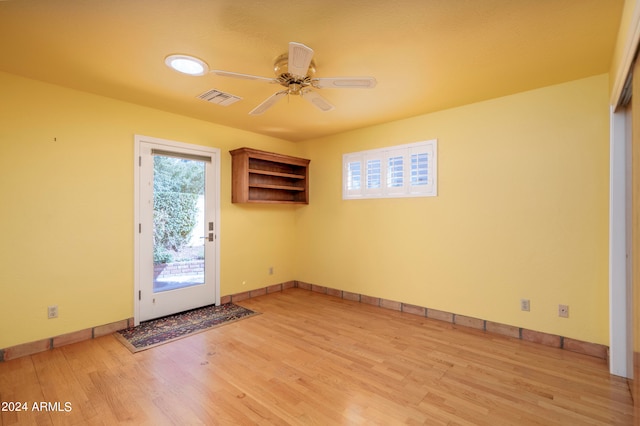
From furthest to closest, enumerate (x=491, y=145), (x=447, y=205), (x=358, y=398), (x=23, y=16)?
(x=447, y=205) → (x=491, y=145) → (x=358, y=398) → (x=23, y=16)

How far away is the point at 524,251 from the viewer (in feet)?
10.2

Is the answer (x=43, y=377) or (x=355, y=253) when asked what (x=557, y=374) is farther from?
(x=43, y=377)

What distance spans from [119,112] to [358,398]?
3.82m

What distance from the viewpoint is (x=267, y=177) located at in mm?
4918

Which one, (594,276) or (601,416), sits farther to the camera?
(594,276)

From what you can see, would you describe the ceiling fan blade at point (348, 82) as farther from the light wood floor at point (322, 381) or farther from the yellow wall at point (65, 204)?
the yellow wall at point (65, 204)

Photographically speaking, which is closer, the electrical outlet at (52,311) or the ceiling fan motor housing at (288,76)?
the ceiling fan motor housing at (288,76)

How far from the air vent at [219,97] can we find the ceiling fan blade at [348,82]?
1.18 metres

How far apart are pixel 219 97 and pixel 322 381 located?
2898mm

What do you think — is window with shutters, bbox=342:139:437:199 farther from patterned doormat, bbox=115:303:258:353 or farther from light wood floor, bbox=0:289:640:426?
patterned doormat, bbox=115:303:258:353

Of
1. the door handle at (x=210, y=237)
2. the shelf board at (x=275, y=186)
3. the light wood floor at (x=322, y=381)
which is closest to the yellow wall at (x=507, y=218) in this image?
the light wood floor at (x=322, y=381)

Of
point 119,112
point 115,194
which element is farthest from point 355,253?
point 119,112

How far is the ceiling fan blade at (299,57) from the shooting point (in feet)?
5.84

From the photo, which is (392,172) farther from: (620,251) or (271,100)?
(620,251)
